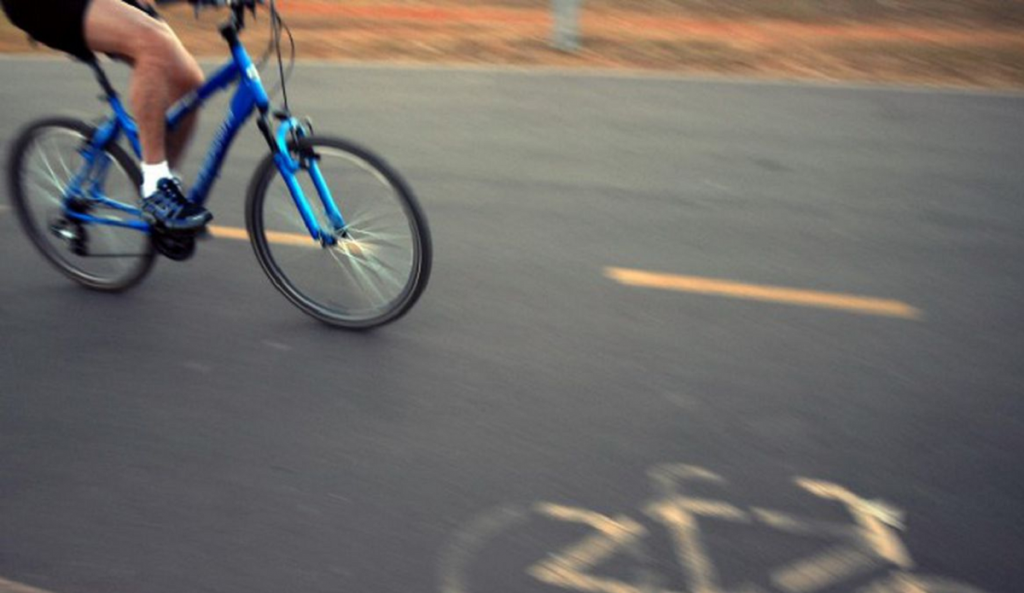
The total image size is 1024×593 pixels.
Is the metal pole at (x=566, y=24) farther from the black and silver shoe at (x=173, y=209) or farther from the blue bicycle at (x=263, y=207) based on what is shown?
the black and silver shoe at (x=173, y=209)

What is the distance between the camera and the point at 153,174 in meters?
4.41

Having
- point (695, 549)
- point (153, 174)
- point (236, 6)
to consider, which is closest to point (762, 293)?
point (695, 549)

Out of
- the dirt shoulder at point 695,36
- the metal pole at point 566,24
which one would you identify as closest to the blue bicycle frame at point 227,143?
the dirt shoulder at point 695,36

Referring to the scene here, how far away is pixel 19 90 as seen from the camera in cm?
912

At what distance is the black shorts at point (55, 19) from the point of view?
14.0 feet

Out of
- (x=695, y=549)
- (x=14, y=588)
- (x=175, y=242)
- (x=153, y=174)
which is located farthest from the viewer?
(x=175, y=242)

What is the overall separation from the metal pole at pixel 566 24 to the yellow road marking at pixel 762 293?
245 inches

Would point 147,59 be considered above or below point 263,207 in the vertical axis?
above

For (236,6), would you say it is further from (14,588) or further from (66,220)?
(14,588)

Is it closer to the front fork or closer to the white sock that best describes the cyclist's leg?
the white sock

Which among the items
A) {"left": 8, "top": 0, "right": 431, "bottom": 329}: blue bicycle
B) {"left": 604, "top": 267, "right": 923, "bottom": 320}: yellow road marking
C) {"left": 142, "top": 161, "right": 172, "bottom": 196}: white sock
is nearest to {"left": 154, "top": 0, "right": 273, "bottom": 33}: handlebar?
{"left": 8, "top": 0, "right": 431, "bottom": 329}: blue bicycle

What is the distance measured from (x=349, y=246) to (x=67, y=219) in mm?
1470

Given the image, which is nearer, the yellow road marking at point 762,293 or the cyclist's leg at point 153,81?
the cyclist's leg at point 153,81

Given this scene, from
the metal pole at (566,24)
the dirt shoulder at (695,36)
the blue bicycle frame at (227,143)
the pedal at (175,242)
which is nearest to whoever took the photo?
the blue bicycle frame at (227,143)
